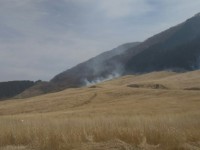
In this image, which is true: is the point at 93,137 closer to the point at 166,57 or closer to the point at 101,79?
the point at 166,57

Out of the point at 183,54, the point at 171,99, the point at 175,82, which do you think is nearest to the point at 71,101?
the point at 171,99

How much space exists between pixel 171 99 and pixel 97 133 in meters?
53.1

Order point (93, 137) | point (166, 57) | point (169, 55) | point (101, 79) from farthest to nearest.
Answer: point (101, 79)
point (166, 57)
point (169, 55)
point (93, 137)

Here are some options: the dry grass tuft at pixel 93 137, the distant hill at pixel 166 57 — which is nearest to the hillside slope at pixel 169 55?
the distant hill at pixel 166 57

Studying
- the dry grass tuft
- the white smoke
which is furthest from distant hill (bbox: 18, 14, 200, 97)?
the dry grass tuft

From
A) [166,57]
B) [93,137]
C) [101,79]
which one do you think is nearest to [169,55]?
[166,57]

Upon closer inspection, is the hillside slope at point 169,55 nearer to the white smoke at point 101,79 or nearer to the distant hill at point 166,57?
the distant hill at point 166,57

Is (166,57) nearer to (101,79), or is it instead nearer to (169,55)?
(169,55)

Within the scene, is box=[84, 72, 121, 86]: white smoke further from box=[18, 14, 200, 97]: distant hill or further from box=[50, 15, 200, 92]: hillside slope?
box=[50, 15, 200, 92]: hillside slope

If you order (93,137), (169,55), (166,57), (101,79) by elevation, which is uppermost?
(169,55)

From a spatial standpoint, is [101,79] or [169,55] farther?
[101,79]

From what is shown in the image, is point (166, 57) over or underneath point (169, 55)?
underneath

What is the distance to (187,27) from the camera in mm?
181500

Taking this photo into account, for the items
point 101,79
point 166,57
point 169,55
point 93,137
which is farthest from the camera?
point 101,79
